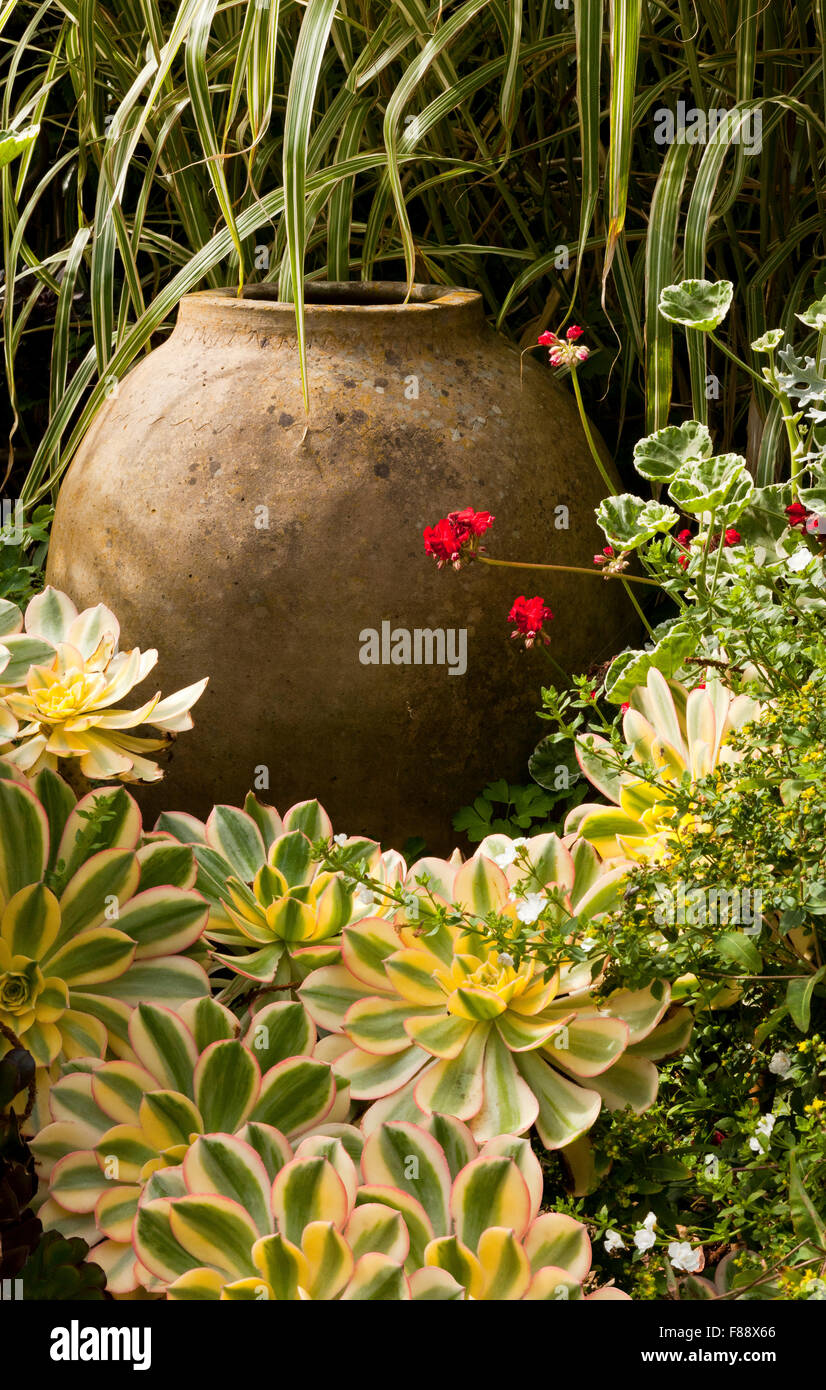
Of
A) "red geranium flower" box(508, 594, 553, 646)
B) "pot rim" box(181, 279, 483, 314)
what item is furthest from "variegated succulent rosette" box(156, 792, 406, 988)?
"pot rim" box(181, 279, 483, 314)

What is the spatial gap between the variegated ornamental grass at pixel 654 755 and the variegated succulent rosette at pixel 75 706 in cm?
37

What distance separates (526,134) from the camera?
2201 millimetres

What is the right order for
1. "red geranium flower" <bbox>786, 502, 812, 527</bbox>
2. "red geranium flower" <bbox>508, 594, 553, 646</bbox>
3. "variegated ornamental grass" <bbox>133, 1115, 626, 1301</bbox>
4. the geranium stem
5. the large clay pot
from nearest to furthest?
1. "variegated ornamental grass" <bbox>133, 1115, 626, 1301</bbox>
2. "red geranium flower" <bbox>786, 502, 812, 527</bbox>
3. "red geranium flower" <bbox>508, 594, 553, 646</bbox>
4. the geranium stem
5. the large clay pot

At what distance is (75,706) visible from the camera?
1.12 m

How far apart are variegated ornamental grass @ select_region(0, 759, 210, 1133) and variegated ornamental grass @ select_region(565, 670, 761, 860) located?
0.35 m

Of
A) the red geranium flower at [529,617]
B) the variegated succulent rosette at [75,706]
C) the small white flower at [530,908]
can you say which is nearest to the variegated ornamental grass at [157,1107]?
the small white flower at [530,908]

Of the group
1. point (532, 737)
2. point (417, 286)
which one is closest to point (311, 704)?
point (532, 737)

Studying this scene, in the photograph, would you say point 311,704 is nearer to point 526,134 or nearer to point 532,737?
point 532,737

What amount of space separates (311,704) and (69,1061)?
0.65 metres

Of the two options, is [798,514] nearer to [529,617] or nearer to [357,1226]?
[529,617]

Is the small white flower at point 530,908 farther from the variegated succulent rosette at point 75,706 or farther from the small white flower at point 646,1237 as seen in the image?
the variegated succulent rosette at point 75,706

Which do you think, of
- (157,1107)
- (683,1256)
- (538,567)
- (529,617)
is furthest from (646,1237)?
(538,567)

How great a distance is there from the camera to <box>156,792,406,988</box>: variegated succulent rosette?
1.02m

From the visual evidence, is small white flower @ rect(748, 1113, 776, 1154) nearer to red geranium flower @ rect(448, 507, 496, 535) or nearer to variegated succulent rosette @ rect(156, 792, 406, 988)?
variegated succulent rosette @ rect(156, 792, 406, 988)
